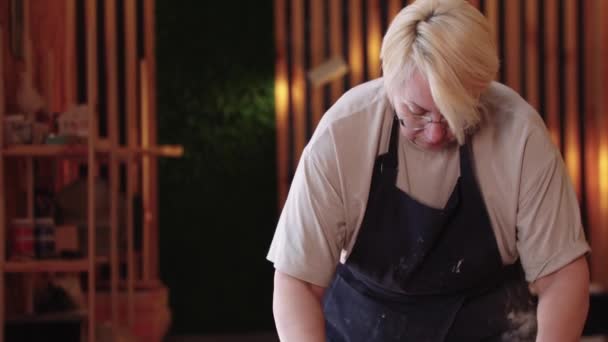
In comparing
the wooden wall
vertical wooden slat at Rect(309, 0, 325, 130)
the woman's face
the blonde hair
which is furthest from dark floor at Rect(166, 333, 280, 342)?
the blonde hair

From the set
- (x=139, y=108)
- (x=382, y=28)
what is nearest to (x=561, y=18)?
(x=382, y=28)

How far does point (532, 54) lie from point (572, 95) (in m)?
0.35

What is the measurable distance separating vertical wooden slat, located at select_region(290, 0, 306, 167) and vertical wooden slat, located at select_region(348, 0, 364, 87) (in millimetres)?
286

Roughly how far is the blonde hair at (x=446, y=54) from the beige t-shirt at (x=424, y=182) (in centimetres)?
13

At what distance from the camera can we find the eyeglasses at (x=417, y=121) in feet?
5.24

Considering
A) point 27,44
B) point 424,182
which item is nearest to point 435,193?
point 424,182

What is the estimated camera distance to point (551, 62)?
550 cm

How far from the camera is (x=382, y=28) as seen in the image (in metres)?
5.45

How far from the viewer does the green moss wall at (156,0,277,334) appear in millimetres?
5316

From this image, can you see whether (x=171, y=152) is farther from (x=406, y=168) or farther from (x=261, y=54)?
(x=406, y=168)

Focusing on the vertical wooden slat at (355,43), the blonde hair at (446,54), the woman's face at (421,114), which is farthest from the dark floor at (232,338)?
the blonde hair at (446,54)

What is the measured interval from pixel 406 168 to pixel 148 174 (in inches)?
145

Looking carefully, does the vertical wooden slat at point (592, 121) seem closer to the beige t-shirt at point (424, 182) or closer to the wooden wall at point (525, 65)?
the wooden wall at point (525, 65)

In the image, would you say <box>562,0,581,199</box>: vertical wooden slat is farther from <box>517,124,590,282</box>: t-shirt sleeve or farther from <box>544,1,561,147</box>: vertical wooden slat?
<box>517,124,590,282</box>: t-shirt sleeve
